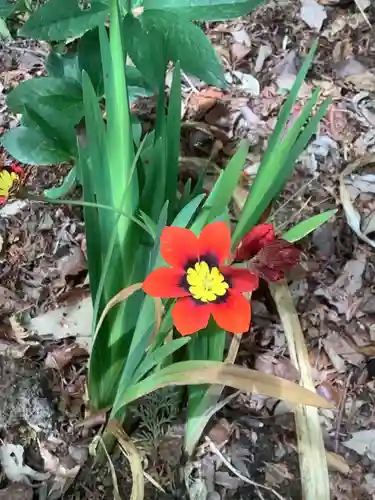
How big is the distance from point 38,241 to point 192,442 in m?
0.51

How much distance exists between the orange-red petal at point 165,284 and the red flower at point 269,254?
91 mm

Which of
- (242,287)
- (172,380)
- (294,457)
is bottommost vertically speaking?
(294,457)

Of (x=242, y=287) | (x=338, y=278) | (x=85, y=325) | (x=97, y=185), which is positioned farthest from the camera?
(x=338, y=278)

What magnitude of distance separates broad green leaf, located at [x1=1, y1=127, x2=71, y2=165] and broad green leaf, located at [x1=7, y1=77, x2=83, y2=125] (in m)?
0.04

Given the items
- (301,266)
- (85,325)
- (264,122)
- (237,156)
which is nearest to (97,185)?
(237,156)

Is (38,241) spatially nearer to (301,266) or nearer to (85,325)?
(85,325)

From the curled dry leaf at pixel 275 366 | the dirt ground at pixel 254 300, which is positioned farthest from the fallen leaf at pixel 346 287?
the curled dry leaf at pixel 275 366

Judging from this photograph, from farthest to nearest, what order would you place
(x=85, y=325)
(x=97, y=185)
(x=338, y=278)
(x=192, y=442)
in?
(x=338, y=278)
(x=85, y=325)
(x=192, y=442)
(x=97, y=185)

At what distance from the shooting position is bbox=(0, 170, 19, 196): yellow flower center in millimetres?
882

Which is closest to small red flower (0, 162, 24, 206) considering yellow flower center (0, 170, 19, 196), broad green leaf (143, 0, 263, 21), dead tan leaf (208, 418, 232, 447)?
yellow flower center (0, 170, 19, 196)

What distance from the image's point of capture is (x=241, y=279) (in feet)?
2.69

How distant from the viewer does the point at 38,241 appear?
1.30 meters

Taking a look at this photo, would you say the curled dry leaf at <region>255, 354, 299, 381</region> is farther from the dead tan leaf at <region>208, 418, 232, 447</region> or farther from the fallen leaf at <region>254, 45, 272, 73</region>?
the fallen leaf at <region>254, 45, 272, 73</region>

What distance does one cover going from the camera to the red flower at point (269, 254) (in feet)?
2.39
